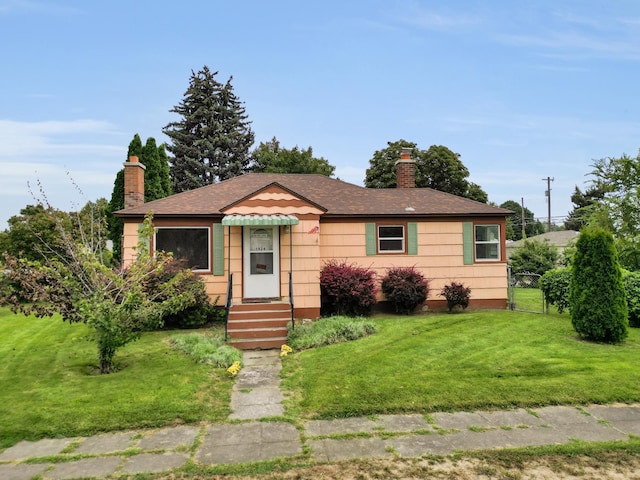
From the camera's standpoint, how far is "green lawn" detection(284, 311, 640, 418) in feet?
18.8

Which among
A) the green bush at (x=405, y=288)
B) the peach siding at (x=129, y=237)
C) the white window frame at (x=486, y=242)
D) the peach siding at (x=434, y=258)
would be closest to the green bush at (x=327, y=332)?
the green bush at (x=405, y=288)

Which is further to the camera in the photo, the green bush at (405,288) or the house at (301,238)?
the green bush at (405,288)

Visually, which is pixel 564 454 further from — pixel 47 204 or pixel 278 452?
pixel 47 204

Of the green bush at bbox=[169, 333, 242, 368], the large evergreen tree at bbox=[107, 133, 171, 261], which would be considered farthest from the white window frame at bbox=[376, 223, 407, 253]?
the large evergreen tree at bbox=[107, 133, 171, 261]

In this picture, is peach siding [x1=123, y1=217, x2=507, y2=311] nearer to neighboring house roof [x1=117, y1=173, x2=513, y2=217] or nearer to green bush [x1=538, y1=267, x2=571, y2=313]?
neighboring house roof [x1=117, y1=173, x2=513, y2=217]

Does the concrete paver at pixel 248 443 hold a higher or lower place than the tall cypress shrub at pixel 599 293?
lower

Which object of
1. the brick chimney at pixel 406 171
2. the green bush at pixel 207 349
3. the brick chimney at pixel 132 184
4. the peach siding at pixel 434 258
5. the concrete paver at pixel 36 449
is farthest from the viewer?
the brick chimney at pixel 406 171

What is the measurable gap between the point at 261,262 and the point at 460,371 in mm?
6623

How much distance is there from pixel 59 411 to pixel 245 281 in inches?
256

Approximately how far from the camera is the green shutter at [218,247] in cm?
1220

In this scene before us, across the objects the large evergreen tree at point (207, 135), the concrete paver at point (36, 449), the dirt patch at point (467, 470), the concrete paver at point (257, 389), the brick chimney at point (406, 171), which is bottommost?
the concrete paver at point (36, 449)

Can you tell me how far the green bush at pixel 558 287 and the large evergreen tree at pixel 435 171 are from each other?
77.4ft

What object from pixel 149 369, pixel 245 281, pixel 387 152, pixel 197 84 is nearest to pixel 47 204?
pixel 149 369

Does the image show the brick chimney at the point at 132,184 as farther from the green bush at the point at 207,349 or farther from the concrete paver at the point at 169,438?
the concrete paver at the point at 169,438
